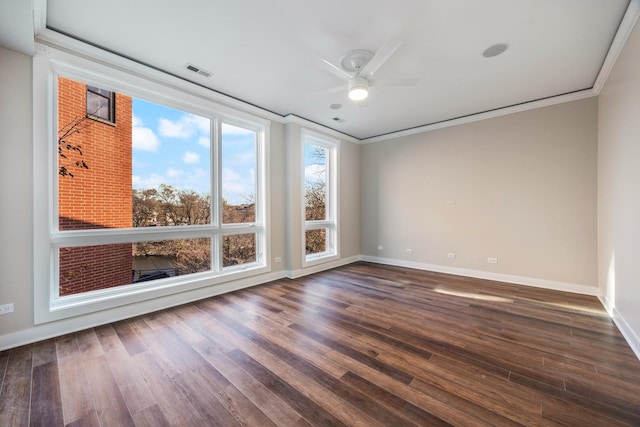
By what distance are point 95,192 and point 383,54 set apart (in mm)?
3487

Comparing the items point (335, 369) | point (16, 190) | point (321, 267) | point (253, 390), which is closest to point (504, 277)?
point (321, 267)

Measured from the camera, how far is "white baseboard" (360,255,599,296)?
3890 millimetres

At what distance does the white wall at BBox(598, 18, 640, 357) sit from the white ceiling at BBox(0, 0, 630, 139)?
1.36ft

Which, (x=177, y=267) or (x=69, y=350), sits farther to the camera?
(x=177, y=267)

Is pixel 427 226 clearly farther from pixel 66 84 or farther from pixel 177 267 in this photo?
pixel 66 84

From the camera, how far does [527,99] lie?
413cm

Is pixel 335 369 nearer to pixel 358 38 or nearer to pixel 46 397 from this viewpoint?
pixel 46 397

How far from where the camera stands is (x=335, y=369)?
6.84 feet

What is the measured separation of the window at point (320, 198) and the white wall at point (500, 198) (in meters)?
1.11

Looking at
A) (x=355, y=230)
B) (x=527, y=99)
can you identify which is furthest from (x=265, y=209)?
(x=527, y=99)

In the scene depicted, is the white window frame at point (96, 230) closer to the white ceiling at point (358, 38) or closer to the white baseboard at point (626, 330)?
the white ceiling at point (358, 38)

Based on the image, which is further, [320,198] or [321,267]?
[320,198]

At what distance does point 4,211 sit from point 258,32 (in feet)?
9.55

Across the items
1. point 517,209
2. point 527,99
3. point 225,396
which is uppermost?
point 527,99
